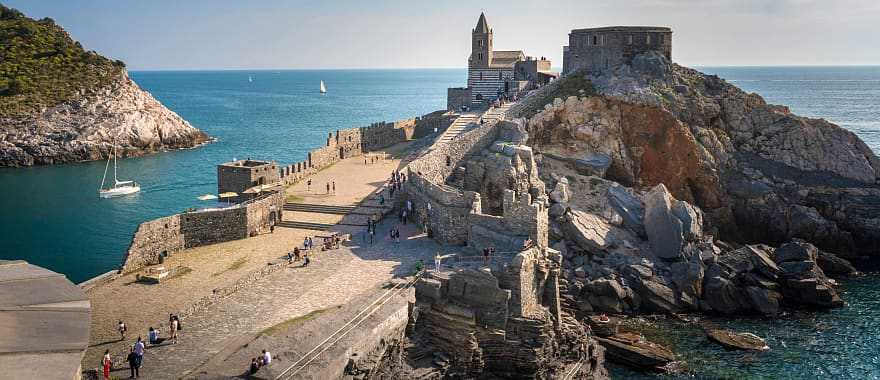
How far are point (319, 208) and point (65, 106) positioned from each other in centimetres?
5462

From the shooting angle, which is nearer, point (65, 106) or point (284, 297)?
point (284, 297)

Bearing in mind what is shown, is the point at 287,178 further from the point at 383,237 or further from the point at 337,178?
the point at 383,237

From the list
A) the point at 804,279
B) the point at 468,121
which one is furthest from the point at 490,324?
the point at 468,121

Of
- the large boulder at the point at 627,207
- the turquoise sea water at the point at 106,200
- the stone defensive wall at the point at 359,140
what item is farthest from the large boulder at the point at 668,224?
the turquoise sea water at the point at 106,200

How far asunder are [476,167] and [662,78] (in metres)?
17.7

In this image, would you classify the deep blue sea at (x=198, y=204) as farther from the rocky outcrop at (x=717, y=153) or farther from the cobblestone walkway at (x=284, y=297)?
the cobblestone walkway at (x=284, y=297)

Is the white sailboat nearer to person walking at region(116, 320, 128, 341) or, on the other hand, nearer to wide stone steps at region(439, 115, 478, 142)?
wide stone steps at region(439, 115, 478, 142)

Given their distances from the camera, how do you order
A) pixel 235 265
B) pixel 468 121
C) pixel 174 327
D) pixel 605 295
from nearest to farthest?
pixel 174 327 → pixel 235 265 → pixel 605 295 → pixel 468 121

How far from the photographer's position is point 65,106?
77.4 m

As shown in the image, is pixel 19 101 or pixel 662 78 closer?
pixel 662 78

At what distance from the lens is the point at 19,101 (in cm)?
7569

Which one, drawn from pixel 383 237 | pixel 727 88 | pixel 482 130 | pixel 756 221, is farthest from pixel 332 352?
pixel 727 88

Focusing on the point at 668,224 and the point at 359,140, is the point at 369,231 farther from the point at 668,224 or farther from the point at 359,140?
the point at 359,140

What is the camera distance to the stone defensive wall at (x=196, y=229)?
2784cm
